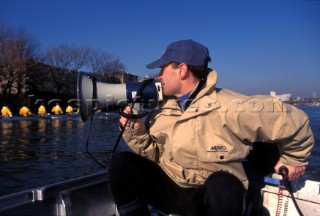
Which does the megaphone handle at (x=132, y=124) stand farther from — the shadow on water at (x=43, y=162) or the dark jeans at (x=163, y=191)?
the shadow on water at (x=43, y=162)

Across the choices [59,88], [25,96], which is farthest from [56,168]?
[59,88]

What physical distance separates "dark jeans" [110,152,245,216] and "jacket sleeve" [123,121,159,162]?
0.33 ft

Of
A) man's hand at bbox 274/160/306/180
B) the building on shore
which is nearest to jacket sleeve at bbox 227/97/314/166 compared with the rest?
the building on shore

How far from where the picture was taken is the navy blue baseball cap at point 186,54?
2502 mm

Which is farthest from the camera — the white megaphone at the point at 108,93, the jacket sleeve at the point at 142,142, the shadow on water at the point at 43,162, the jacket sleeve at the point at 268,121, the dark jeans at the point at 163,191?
the shadow on water at the point at 43,162

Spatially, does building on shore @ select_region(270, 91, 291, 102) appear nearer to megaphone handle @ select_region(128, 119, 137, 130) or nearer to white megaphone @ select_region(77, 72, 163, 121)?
white megaphone @ select_region(77, 72, 163, 121)

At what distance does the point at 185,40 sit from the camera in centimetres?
261

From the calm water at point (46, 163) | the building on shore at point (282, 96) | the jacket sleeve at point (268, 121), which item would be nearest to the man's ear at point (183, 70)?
the jacket sleeve at point (268, 121)

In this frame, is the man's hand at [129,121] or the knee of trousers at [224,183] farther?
the man's hand at [129,121]

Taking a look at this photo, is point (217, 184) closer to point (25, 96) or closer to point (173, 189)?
point (173, 189)

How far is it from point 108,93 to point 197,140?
0.74 metres

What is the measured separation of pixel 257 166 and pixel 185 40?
1.38m

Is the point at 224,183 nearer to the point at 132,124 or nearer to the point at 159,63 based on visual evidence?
the point at 132,124

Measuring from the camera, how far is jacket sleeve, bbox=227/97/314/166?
2.34 metres
